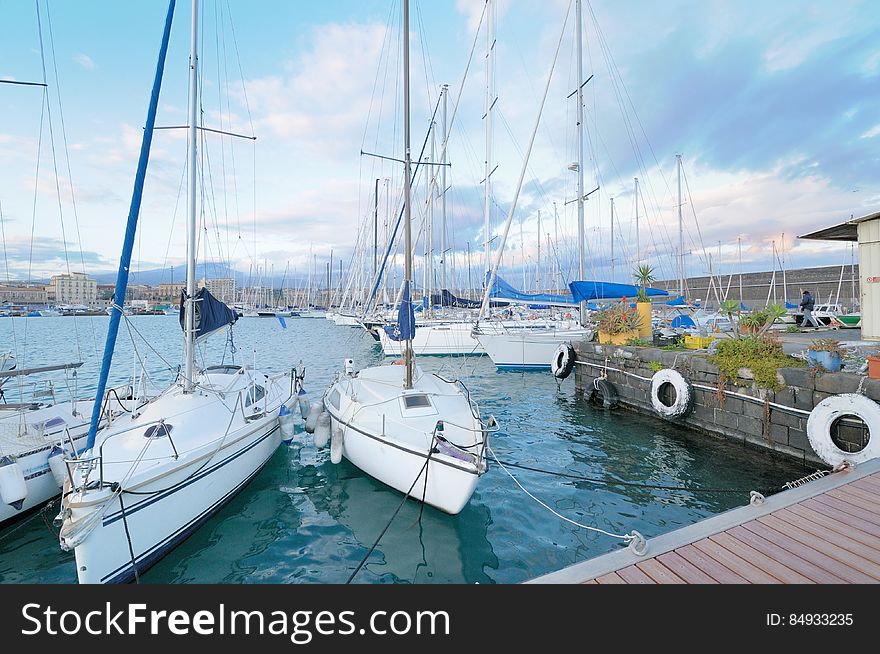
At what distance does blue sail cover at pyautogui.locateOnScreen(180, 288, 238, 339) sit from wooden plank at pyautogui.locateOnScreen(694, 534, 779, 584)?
9.26 m

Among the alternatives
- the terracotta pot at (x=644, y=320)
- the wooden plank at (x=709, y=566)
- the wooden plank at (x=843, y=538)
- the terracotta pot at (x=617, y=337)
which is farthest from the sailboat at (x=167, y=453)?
the terracotta pot at (x=644, y=320)

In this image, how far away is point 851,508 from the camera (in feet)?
16.2

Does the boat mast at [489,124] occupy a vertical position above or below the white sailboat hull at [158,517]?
above

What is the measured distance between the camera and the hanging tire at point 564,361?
60.8 ft

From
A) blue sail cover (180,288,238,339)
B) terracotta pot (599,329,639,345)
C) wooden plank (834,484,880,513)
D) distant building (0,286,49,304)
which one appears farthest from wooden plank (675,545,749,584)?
distant building (0,286,49,304)

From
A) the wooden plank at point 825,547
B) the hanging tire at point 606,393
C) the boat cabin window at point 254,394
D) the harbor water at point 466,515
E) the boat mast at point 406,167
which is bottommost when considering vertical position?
the harbor water at point 466,515

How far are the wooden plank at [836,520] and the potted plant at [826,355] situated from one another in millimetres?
5233

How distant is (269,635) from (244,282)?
117 m

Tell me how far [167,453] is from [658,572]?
641cm

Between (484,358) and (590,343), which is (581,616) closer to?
(590,343)

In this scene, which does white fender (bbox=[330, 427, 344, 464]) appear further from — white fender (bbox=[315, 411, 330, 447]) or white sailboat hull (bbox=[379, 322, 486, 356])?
white sailboat hull (bbox=[379, 322, 486, 356])

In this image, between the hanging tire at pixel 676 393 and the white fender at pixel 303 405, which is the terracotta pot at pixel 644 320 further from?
the white fender at pixel 303 405

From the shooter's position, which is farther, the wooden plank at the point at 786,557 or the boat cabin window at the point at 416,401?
the boat cabin window at the point at 416,401

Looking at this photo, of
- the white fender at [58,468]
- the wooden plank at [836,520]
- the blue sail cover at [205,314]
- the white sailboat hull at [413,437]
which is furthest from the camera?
the blue sail cover at [205,314]
